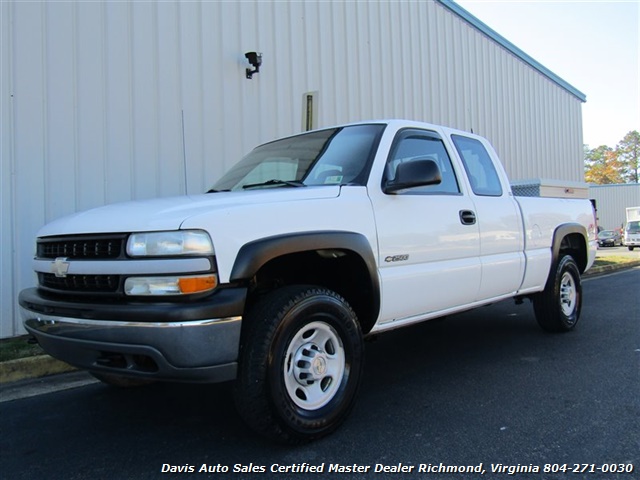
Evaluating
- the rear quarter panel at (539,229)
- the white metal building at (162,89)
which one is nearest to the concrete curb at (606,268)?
the white metal building at (162,89)

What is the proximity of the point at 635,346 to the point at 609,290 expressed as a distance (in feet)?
16.0

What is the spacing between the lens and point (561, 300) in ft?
17.7

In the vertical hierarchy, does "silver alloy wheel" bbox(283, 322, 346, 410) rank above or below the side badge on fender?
below

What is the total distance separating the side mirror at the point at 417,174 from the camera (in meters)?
3.21

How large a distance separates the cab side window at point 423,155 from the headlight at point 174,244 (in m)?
1.46

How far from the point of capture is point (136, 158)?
20.8 ft

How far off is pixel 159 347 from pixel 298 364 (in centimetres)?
81

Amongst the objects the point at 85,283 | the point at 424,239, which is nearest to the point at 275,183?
the point at 424,239

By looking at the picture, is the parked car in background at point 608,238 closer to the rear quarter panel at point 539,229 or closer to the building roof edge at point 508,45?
the building roof edge at point 508,45

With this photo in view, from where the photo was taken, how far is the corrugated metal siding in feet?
141

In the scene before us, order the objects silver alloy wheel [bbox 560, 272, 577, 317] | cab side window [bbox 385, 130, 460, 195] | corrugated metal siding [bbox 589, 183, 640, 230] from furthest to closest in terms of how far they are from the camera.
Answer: corrugated metal siding [bbox 589, 183, 640, 230]
silver alloy wheel [bbox 560, 272, 577, 317]
cab side window [bbox 385, 130, 460, 195]

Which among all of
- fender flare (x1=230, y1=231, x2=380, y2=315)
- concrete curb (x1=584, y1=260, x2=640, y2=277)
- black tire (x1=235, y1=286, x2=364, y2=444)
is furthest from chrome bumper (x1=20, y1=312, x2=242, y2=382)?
concrete curb (x1=584, y1=260, x2=640, y2=277)

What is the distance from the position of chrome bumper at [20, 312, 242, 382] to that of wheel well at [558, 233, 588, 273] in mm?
4380

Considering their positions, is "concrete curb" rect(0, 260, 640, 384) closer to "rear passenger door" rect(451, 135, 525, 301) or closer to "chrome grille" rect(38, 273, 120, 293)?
"chrome grille" rect(38, 273, 120, 293)
